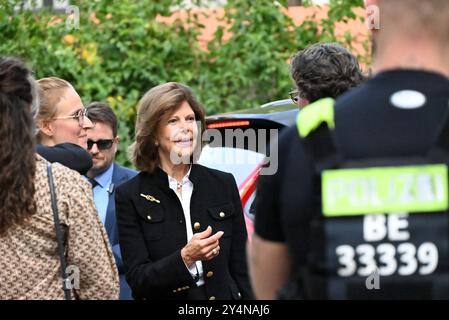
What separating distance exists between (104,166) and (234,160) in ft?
2.75

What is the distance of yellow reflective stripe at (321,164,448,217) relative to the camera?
2.46 meters

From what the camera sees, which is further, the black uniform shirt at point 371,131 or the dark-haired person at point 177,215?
the dark-haired person at point 177,215

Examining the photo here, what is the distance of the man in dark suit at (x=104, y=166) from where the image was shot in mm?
6051

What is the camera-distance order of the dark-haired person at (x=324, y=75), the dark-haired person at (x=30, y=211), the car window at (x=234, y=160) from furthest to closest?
1. the car window at (x=234, y=160)
2. the dark-haired person at (x=324, y=75)
3. the dark-haired person at (x=30, y=211)

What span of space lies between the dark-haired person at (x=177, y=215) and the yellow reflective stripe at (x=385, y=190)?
2234 mm

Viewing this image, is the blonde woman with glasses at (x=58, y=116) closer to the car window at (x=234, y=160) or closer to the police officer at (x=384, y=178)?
the car window at (x=234, y=160)

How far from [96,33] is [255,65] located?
1.56 metres

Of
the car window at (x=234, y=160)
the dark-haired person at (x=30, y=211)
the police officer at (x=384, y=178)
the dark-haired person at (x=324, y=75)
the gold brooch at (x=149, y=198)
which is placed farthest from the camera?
the car window at (x=234, y=160)

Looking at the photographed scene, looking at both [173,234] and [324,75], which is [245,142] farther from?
[324,75]

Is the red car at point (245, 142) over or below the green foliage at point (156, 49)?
below

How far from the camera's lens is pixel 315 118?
252 centimetres

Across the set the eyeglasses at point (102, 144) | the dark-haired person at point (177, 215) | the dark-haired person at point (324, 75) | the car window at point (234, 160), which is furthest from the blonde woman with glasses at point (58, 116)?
the eyeglasses at point (102, 144)

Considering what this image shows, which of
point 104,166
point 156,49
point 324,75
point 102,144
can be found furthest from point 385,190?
point 156,49

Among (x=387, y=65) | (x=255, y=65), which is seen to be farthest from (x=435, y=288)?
(x=255, y=65)
